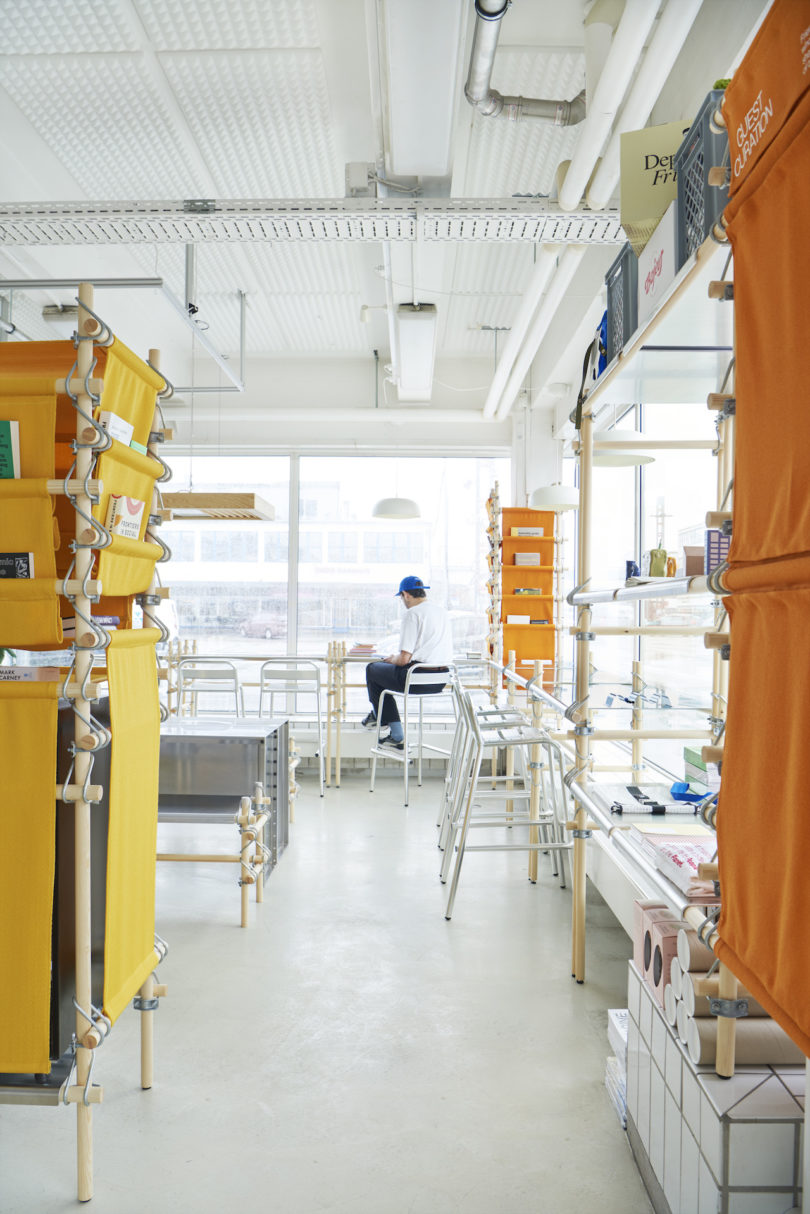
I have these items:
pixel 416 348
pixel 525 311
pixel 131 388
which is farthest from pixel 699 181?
pixel 416 348

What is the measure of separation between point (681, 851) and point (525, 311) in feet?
12.4

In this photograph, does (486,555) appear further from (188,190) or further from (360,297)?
(188,190)

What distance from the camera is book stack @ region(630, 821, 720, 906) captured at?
66.3 inches

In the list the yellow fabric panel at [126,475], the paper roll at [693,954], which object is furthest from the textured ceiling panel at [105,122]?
the paper roll at [693,954]

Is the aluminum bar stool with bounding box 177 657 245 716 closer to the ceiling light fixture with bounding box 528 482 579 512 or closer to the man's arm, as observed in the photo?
the man's arm

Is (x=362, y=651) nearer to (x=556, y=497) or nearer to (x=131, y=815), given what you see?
(x=556, y=497)

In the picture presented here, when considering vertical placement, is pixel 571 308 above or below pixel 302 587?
above

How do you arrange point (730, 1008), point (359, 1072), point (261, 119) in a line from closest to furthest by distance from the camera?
point (730, 1008) < point (359, 1072) < point (261, 119)

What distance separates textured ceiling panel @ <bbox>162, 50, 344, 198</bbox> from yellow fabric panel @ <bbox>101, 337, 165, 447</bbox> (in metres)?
2.21

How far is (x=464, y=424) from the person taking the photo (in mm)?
7992

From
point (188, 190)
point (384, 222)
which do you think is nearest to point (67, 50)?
point (188, 190)

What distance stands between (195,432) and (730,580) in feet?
24.2

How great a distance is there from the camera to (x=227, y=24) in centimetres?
338

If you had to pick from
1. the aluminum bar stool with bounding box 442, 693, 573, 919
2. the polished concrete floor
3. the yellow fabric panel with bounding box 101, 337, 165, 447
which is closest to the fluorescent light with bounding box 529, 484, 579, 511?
the aluminum bar stool with bounding box 442, 693, 573, 919
